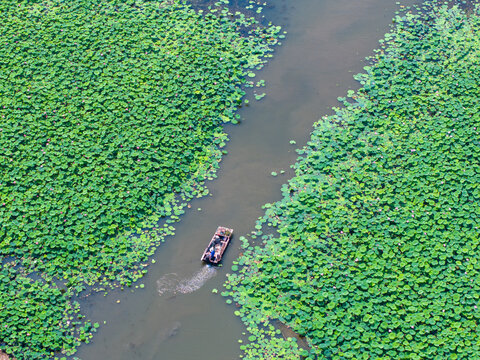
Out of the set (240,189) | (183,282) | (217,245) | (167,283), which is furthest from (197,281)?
(240,189)

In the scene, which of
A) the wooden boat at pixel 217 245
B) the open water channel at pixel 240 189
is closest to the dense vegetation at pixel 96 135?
the open water channel at pixel 240 189

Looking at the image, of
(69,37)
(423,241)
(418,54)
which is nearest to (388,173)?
(423,241)

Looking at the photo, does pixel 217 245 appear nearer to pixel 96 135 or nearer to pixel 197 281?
pixel 197 281

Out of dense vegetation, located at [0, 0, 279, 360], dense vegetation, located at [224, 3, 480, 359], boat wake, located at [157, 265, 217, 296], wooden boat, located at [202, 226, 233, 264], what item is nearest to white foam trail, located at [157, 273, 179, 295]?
boat wake, located at [157, 265, 217, 296]

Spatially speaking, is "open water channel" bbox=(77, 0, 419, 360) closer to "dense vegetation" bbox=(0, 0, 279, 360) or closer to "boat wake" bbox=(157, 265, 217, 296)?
"boat wake" bbox=(157, 265, 217, 296)

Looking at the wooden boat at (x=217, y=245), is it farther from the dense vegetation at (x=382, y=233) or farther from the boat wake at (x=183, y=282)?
the dense vegetation at (x=382, y=233)

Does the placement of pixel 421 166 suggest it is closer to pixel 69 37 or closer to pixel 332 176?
pixel 332 176
